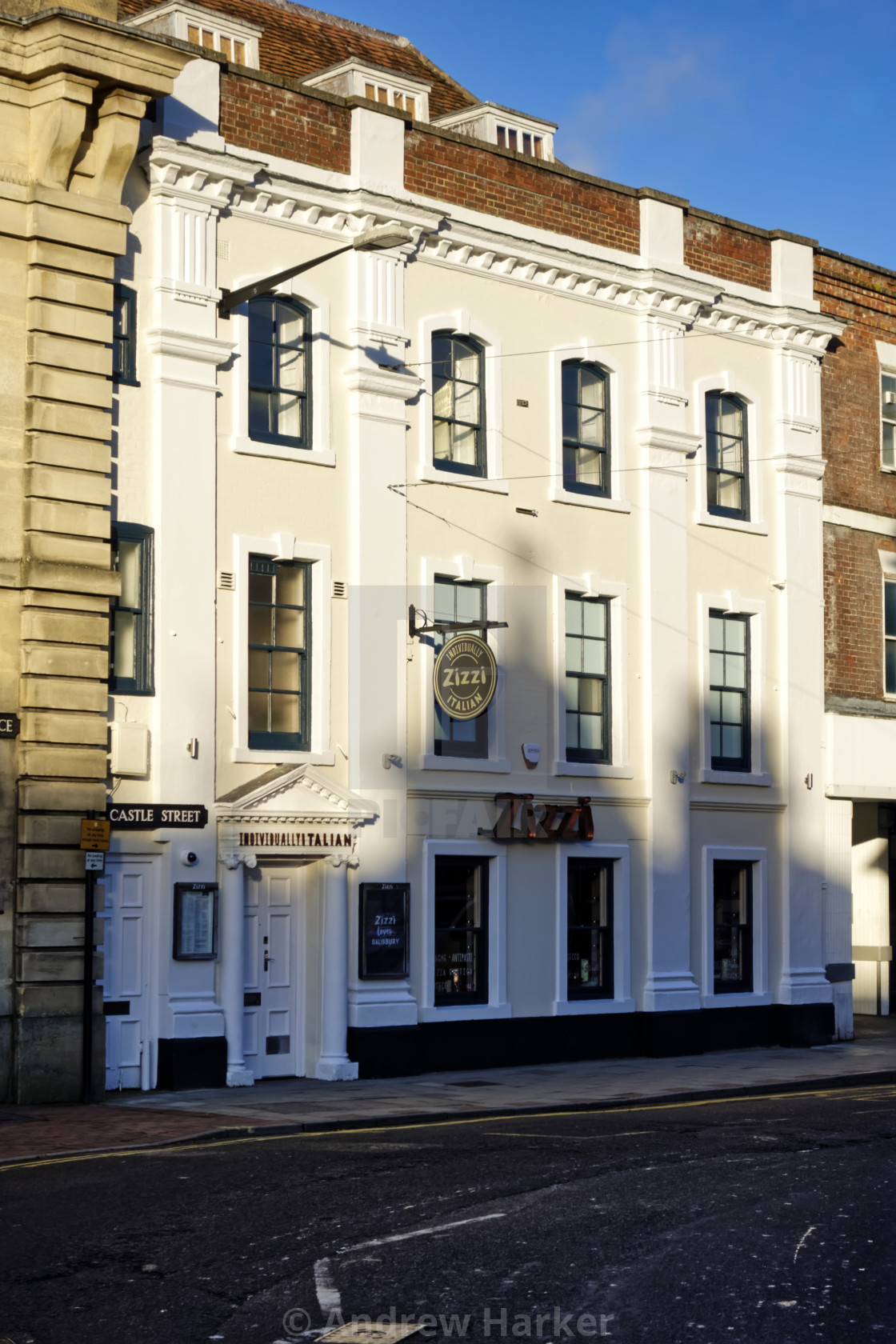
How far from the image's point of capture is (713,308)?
2512cm

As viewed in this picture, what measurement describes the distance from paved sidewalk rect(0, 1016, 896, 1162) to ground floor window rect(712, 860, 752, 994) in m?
1.05

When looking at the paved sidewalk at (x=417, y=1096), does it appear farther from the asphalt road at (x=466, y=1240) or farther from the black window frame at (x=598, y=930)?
the asphalt road at (x=466, y=1240)

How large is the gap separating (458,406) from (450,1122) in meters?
9.55

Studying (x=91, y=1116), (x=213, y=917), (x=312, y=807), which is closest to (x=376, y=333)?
(x=312, y=807)

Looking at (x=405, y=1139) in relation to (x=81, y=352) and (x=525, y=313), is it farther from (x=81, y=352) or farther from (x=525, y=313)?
(x=525, y=313)

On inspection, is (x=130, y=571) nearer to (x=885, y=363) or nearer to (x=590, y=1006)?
(x=590, y=1006)

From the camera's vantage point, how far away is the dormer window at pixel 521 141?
965 inches

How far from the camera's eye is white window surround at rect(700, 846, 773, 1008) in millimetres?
24234

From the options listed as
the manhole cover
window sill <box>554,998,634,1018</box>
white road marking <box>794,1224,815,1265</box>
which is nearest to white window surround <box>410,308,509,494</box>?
window sill <box>554,998,634,1018</box>

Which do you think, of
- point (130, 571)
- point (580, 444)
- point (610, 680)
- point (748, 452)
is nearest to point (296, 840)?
point (130, 571)

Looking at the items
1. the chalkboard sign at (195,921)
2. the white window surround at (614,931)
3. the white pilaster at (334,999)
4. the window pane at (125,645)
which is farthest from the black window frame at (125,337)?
the white window surround at (614,931)

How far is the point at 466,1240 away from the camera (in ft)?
31.5

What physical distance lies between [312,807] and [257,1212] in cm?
948

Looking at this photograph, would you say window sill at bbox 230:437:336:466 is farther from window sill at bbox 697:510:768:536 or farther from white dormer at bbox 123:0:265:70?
window sill at bbox 697:510:768:536
